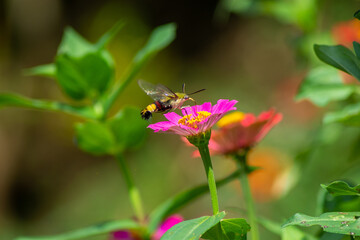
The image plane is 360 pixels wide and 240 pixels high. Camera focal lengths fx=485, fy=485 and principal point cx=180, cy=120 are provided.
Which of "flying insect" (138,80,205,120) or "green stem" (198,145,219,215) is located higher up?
"flying insect" (138,80,205,120)

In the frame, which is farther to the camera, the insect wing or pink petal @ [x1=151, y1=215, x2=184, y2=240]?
pink petal @ [x1=151, y1=215, x2=184, y2=240]

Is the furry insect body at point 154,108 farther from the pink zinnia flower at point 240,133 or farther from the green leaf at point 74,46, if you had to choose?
the green leaf at point 74,46

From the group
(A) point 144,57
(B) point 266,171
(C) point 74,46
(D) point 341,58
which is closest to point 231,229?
(D) point 341,58

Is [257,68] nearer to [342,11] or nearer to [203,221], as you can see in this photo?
[342,11]

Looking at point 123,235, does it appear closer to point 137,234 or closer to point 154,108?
point 137,234

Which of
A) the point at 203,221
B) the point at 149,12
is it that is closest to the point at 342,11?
the point at 203,221

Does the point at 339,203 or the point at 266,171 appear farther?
the point at 266,171

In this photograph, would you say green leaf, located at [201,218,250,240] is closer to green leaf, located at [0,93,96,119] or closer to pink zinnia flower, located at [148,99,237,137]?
pink zinnia flower, located at [148,99,237,137]

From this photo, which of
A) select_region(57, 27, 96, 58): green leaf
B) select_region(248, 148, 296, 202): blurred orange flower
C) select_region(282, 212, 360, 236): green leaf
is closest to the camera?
select_region(282, 212, 360, 236): green leaf

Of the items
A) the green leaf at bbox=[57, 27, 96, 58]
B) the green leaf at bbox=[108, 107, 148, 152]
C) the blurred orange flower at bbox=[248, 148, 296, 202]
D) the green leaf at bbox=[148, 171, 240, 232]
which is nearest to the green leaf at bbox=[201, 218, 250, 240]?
the green leaf at bbox=[148, 171, 240, 232]
